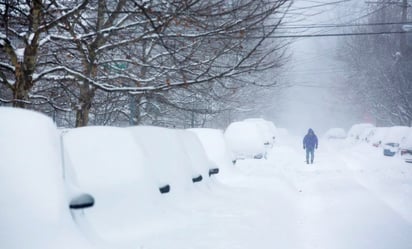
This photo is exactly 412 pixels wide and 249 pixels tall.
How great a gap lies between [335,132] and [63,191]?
44531 mm

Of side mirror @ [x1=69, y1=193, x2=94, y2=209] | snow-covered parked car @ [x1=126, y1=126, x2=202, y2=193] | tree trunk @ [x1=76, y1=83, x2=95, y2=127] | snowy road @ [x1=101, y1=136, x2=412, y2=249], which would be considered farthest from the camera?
tree trunk @ [x1=76, y1=83, x2=95, y2=127]

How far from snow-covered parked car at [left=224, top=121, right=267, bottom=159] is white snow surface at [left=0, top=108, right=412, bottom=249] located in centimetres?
803

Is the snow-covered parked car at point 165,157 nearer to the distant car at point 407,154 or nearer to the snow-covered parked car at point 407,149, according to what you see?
the distant car at point 407,154

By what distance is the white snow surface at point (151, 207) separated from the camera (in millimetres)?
3219

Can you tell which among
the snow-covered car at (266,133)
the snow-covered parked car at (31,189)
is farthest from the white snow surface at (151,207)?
the snow-covered car at (266,133)

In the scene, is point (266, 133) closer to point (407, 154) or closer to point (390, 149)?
point (390, 149)

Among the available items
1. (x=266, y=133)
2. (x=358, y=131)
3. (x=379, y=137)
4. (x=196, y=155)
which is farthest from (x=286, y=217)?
(x=358, y=131)

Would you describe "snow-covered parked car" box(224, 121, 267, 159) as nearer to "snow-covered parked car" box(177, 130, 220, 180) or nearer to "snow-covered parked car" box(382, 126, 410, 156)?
"snow-covered parked car" box(382, 126, 410, 156)

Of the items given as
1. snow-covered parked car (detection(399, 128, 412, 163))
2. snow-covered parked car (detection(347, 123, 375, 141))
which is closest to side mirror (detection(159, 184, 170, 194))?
snow-covered parked car (detection(399, 128, 412, 163))

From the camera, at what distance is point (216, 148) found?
11.6 metres

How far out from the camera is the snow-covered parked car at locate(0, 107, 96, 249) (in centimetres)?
302

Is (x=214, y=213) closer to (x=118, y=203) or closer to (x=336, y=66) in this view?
(x=118, y=203)

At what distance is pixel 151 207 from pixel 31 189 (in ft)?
6.80

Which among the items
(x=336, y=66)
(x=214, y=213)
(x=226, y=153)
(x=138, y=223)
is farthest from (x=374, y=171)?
Answer: (x=336, y=66)
